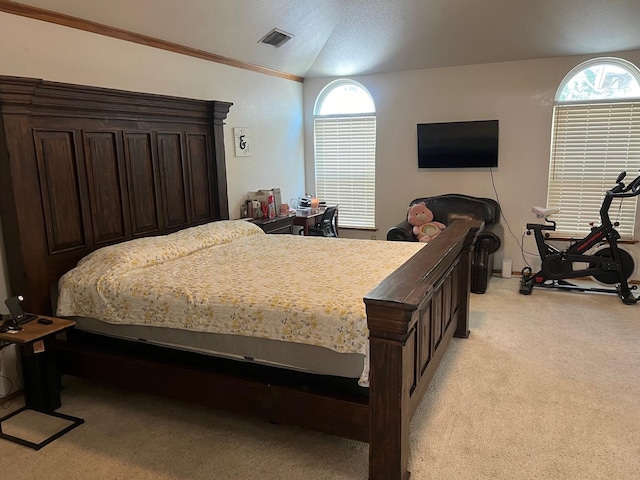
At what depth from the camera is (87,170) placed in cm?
331

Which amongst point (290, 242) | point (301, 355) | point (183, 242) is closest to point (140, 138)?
point (183, 242)

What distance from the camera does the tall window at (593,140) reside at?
5.16m

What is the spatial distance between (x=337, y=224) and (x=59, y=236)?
378 centimetres

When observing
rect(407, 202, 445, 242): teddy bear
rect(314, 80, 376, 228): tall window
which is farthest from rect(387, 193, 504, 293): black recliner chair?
rect(314, 80, 376, 228): tall window

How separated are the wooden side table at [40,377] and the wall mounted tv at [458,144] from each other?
4.38 meters

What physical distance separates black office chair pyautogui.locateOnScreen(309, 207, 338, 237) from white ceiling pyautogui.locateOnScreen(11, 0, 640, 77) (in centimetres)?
179

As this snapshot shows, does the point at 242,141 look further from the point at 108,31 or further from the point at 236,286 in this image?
the point at 236,286

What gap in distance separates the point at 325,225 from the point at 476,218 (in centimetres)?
A: 175

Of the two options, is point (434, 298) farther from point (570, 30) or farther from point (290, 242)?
point (570, 30)

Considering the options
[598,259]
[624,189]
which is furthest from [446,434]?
[624,189]

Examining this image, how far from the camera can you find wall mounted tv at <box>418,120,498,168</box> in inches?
219

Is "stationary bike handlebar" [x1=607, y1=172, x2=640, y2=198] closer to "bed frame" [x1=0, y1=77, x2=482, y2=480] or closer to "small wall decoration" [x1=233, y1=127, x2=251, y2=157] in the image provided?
"bed frame" [x1=0, y1=77, x2=482, y2=480]

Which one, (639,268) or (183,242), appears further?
(639,268)

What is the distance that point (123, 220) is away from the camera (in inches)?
142
